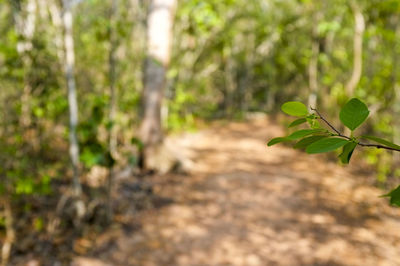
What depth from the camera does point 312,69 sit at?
7.44 m

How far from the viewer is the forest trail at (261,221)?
11.1 feet

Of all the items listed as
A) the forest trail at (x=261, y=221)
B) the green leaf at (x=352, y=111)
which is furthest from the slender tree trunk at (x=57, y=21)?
the green leaf at (x=352, y=111)

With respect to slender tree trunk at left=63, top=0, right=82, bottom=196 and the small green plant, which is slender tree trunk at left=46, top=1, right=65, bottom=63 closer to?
slender tree trunk at left=63, top=0, right=82, bottom=196

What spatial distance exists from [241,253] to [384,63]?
5.29 meters

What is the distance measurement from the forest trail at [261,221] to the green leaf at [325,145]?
2.87 metres

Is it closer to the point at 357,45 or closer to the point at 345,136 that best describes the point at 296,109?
the point at 345,136

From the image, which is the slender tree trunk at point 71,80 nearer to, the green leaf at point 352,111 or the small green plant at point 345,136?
the small green plant at point 345,136

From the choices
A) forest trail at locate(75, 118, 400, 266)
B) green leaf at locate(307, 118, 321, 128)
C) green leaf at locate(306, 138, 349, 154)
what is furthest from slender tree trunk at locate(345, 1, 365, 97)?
green leaf at locate(306, 138, 349, 154)

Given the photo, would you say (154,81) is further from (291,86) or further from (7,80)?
(291,86)

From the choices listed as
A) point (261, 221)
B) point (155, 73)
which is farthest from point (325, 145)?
point (155, 73)

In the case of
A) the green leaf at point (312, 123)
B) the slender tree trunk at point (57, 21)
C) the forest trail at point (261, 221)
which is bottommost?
the forest trail at point (261, 221)

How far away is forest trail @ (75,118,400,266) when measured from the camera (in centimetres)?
338

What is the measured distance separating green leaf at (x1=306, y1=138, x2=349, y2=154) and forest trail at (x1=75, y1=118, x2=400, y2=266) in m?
2.87

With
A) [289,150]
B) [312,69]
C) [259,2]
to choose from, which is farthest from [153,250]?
[259,2]
